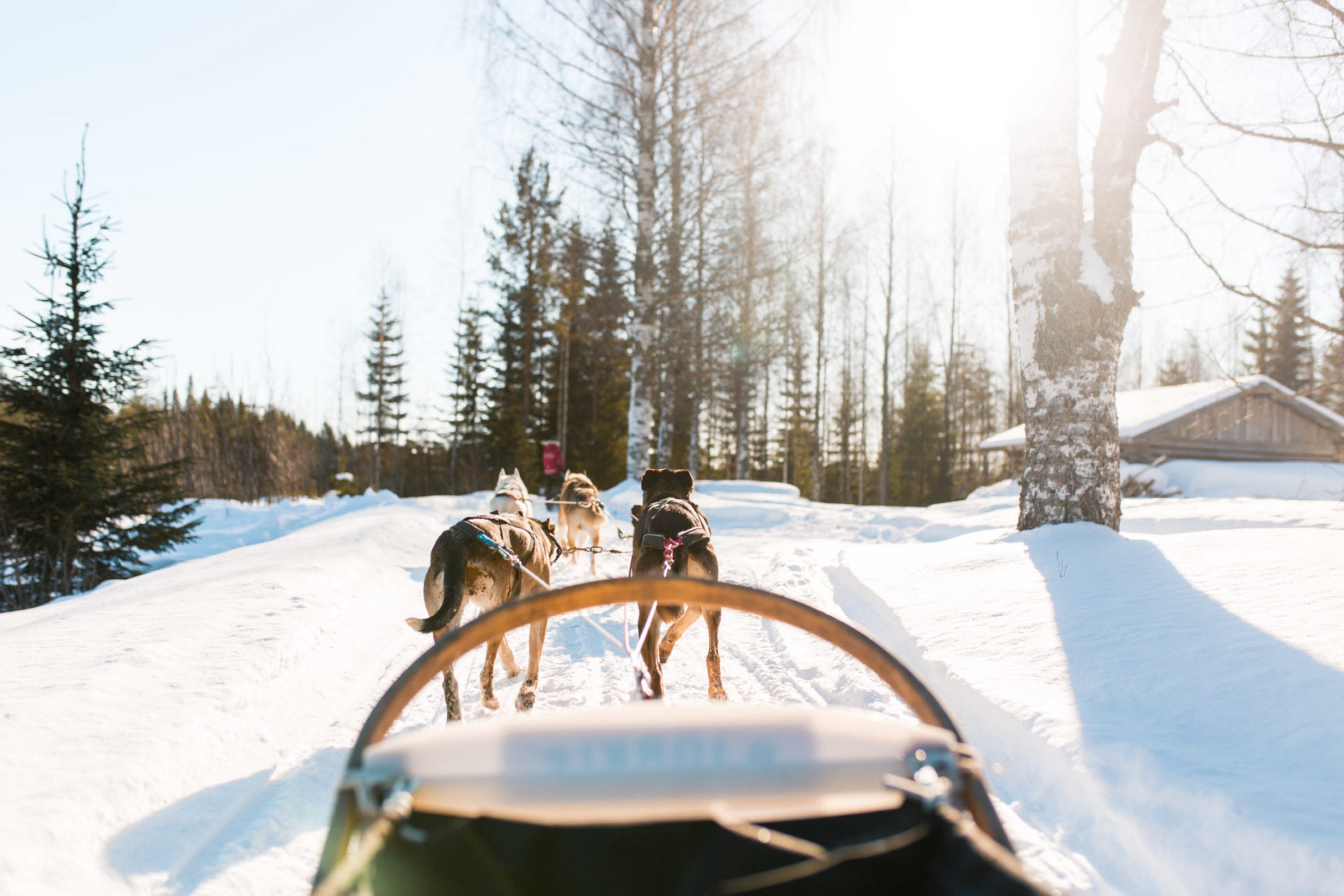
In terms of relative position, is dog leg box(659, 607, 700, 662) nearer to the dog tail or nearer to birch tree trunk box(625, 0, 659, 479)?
the dog tail

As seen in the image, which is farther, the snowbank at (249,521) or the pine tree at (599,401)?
the pine tree at (599,401)

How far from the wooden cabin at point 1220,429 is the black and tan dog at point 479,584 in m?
18.2

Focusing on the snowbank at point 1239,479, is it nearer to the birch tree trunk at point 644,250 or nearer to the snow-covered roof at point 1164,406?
the snow-covered roof at point 1164,406

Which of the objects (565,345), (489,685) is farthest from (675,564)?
(565,345)

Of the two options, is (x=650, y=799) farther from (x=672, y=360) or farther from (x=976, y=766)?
(x=672, y=360)

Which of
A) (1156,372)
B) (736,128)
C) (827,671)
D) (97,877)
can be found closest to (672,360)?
(736,128)

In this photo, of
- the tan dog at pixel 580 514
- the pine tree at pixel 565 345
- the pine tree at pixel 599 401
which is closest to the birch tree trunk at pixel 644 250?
the pine tree at pixel 565 345

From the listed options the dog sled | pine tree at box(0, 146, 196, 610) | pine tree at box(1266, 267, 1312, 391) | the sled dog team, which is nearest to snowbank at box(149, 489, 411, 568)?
pine tree at box(0, 146, 196, 610)

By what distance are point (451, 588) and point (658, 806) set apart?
260 centimetres

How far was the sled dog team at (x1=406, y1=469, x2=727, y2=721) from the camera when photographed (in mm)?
3188

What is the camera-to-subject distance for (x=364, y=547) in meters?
7.34

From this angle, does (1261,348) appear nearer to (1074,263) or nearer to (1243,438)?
(1243,438)

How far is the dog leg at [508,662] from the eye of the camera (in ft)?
13.0

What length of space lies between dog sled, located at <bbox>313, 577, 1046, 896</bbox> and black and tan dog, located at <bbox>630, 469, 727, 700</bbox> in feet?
7.51
